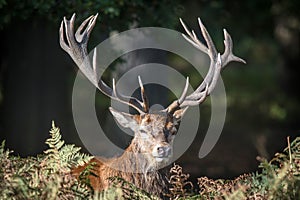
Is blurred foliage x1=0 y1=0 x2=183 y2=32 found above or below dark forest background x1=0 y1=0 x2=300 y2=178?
below

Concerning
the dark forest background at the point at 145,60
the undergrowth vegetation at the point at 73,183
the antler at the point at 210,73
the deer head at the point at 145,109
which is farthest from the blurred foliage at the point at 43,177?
the dark forest background at the point at 145,60

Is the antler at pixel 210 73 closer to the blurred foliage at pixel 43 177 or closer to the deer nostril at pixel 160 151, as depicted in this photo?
the deer nostril at pixel 160 151

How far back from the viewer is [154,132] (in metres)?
7.01

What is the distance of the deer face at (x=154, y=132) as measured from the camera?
695cm

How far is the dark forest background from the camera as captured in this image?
29.1 ft

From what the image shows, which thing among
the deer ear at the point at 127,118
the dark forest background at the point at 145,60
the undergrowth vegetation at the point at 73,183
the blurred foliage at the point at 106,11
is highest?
the dark forest background at the point at 145,60

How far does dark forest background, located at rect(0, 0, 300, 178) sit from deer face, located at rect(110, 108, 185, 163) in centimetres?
169

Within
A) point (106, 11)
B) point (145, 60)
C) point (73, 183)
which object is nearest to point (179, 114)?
point (106, 11)

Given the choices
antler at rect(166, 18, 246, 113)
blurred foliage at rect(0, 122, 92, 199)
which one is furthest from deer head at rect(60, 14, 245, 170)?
blurred foliage at rect(0, 122, 92, 199)

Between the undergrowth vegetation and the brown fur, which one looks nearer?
the undergrowth vegetation

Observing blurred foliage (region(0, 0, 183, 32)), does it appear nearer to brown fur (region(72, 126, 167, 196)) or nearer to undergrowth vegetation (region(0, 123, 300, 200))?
brown fur (region(72, 126, 167, 196))

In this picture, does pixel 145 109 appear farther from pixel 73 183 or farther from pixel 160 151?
pixel 73 183

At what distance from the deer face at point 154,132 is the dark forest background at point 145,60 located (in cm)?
169

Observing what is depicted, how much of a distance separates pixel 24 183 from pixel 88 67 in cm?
216
